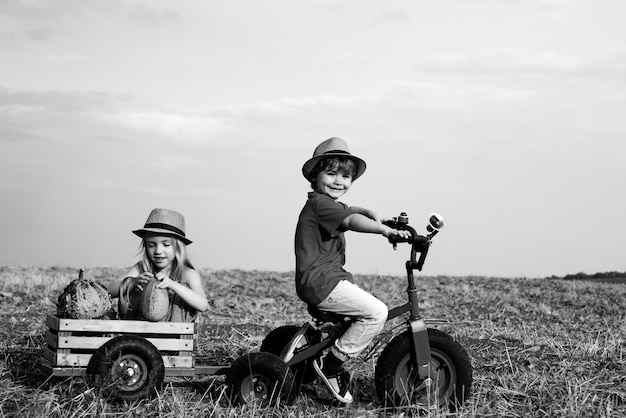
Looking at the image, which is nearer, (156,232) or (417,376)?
(417,376)

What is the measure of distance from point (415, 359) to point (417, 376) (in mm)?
135

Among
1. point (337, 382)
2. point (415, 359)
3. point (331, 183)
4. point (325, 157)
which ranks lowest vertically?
point (337, 382)

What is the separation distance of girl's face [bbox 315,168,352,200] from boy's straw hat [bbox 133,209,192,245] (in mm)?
1307

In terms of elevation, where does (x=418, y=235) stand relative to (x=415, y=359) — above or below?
above

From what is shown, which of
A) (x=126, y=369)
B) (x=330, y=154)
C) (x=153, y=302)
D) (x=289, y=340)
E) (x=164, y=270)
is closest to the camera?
(x=126, y=369)

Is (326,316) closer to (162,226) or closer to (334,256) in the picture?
(334,256)

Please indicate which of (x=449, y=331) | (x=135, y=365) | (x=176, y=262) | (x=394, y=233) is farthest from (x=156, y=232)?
(x=449, y=331)

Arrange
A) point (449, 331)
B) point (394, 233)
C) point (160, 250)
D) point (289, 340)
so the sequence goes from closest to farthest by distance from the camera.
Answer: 1. point (394, 233)
2. point (289, 340)
3. point (160, 250)
4. point (449, 331)

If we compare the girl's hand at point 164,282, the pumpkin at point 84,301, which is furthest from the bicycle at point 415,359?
the pumpkin at point 84,301

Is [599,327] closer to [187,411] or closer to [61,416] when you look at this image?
[187,411]

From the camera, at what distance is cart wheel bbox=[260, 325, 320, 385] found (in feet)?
21.1

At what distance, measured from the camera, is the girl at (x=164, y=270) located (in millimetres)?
6770

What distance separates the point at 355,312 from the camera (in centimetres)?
→ 601

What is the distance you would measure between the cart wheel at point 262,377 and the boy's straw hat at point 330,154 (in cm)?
140
